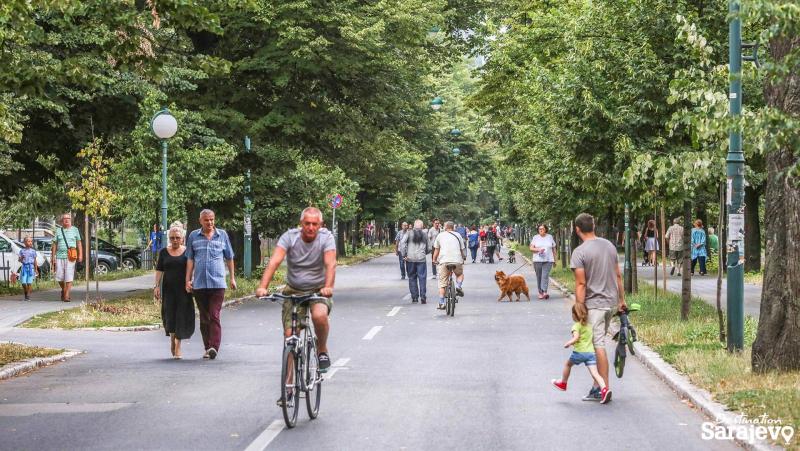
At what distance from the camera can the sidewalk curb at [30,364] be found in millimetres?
13156

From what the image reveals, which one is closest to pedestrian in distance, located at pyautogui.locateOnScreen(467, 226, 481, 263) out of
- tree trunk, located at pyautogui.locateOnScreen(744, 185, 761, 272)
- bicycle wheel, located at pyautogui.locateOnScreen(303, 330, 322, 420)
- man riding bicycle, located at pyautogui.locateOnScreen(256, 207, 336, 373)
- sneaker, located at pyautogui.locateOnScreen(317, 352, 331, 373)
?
tree trunk, located at pyautogui.locateOnScreen(744, 185, 761, 272)

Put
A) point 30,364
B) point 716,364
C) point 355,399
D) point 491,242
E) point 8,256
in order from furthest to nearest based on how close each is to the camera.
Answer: point 491,242, point 8,256, point 30,364, point 716,364, point 355,399

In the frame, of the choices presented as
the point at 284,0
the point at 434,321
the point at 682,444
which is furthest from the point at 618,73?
the point at 682,444

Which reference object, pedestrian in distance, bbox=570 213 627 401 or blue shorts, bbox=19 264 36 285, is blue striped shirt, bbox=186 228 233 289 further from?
blue shorts, bbox=19 264 36 285

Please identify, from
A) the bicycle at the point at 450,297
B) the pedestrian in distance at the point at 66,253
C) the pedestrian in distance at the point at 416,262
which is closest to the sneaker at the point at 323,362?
the bicycle at the point at 450,297

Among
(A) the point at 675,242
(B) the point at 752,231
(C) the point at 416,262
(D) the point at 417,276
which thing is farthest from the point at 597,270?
(B) the point at 752,231

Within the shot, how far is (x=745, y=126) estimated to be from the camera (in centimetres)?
856

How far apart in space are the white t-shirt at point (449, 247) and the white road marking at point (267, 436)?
1339 centimetres

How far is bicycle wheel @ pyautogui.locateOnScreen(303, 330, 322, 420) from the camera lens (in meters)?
9.77

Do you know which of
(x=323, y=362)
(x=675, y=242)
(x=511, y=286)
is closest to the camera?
(x=323, y=362)

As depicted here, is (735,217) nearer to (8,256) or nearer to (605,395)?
(605,395)

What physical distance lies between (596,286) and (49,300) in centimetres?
1789

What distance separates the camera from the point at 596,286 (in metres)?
11.0

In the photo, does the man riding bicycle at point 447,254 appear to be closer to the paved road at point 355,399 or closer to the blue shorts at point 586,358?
the paved road at point 355,399
